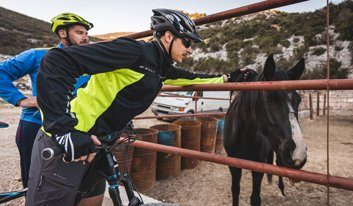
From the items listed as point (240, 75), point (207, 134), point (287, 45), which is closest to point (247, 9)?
point (240, 75)

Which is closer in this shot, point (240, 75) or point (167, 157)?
point (240, 75)

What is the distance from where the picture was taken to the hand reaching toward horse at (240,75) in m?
2.40

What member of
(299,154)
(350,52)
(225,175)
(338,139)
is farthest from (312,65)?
(299,154)

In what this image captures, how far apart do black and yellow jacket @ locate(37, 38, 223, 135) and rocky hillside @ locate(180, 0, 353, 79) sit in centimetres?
1807

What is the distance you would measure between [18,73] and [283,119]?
224 centimetres

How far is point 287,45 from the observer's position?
81.8 feet

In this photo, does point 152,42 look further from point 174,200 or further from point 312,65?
point 312,65

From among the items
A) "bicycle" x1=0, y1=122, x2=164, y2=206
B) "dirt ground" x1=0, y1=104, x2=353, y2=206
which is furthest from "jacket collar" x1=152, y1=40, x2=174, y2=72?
"dirt ground" x1=0, y1=104, x2=353, y2=206

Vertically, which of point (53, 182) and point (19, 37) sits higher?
point (19, 37)

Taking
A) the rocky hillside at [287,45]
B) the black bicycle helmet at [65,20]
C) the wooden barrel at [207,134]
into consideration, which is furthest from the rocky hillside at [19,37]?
the black bicycle helmet at [65,20]

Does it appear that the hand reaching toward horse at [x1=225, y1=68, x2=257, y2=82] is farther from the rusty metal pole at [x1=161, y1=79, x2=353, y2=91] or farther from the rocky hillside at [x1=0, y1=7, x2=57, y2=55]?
the rocky hillside at [x1=0, y1=7, x2=57, y2=55]

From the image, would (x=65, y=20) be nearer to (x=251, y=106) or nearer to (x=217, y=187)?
(x=251, y=106)

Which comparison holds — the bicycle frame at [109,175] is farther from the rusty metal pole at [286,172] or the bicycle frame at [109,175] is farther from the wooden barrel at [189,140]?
the wooden barrel at [189,140]

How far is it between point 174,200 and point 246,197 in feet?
3.63
